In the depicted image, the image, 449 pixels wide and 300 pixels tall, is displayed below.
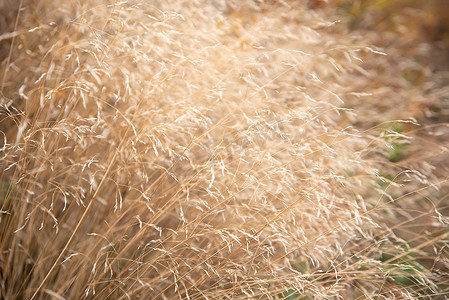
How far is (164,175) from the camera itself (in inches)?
69.4

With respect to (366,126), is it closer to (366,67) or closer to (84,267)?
(366,67)

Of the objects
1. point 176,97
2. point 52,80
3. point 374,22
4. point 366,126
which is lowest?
point 366,126

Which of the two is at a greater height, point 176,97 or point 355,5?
point 176,97

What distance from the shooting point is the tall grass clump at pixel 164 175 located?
1.61 metres

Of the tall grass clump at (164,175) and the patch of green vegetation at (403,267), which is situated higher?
the tall grass clump at (164,175)

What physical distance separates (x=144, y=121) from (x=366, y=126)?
2012mm

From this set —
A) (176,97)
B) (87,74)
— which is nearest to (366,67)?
(176,97)

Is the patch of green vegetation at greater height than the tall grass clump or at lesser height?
lesser

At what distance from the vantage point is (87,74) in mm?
2086

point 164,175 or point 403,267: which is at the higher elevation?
point 164,175

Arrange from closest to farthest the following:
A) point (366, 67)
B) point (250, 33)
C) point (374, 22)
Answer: point (250, 33) < point (366, 67) < point (374, 22)

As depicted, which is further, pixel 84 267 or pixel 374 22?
pixel 374 22

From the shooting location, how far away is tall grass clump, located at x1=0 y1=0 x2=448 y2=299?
5.28 ft

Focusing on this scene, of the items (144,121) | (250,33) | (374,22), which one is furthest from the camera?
(374,22)
